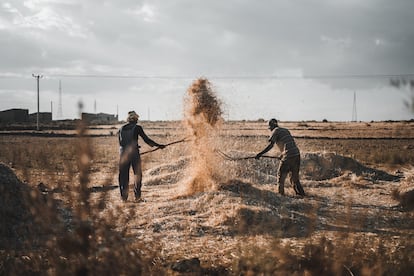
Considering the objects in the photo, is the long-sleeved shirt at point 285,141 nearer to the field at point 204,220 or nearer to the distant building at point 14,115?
the field at point 204,220

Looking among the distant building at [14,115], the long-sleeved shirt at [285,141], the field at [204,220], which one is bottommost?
the field at [204,220]

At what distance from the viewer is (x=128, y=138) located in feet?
25.2

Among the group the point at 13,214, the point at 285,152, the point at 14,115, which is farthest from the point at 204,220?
the point at 14,115

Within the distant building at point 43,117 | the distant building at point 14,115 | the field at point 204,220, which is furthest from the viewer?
the distant building at point 43,117

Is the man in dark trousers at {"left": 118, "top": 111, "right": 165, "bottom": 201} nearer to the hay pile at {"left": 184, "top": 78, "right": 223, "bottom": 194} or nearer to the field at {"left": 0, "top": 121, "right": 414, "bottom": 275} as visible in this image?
the field at {"left": 0, "top": 121, "right": 414, "bottom": 275}

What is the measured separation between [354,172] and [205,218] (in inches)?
273

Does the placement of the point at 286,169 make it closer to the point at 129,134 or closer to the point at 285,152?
the point at 285,152

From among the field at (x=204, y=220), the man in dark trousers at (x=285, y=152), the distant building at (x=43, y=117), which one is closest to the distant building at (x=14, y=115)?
the distant building at (x=43, y=117)

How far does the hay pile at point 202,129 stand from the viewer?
8164 mm

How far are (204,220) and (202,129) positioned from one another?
106 inches

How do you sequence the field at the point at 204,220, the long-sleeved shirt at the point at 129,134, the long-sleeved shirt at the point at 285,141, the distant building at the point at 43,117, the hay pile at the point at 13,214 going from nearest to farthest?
the field at the point at 204,220 < the hay pile at the point at 13,214 < the long-sleeved shirt at the point at 129,134 < the long-sleeved shirt at the point at 285,141 < the distant building at the point at 43,117

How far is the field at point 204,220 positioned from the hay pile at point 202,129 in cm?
4

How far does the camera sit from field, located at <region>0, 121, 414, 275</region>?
8.25 feet

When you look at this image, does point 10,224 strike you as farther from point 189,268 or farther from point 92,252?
point 92,252
